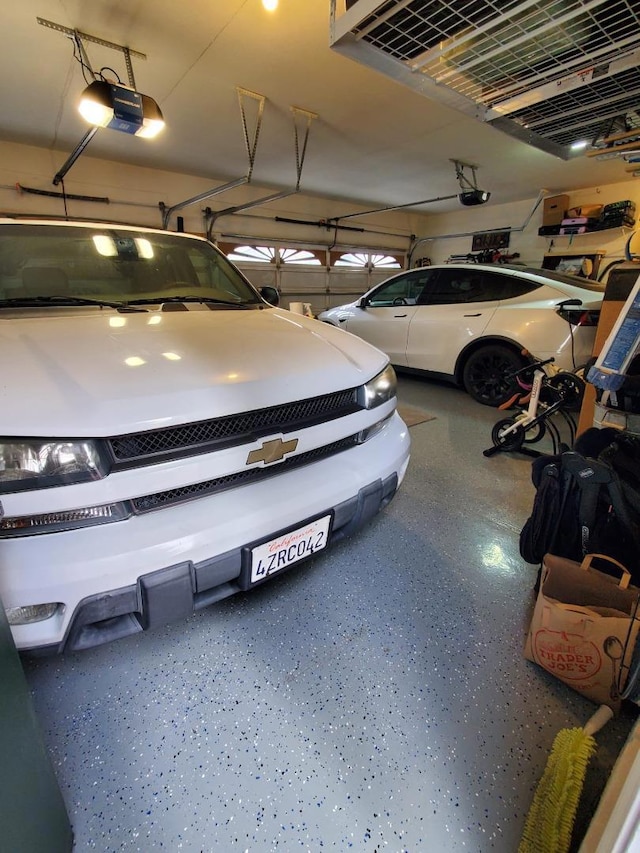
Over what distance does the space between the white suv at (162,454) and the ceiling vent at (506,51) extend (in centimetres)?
147

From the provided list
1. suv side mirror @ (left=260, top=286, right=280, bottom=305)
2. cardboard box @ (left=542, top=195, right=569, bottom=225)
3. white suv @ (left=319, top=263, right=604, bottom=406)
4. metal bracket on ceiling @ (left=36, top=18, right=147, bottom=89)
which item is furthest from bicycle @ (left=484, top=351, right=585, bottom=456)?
cardboard box @ (left=542, top=195, right=569, bottom=225)

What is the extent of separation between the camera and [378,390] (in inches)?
59.3

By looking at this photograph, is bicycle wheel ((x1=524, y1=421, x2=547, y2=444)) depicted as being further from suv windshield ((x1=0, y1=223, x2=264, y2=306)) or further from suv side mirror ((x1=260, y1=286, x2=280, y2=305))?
suv windshield ((x1=0, y1=223, x2=264, y2=306))

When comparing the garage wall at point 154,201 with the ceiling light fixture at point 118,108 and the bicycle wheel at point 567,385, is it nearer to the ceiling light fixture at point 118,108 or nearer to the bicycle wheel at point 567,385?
the ceiling light fixture at point 118,108

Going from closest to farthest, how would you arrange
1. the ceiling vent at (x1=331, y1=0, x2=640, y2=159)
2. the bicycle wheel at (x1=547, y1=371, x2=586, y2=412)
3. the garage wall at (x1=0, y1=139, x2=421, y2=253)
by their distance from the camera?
the ceiling vent at (x1=331, y1=0, x2=640, y2=159)
the bicycle wheel at (x1=547, y1=371, x2=586, y2=412)
the garage wall at (x1=0, y1=139, x2=421, y2=253)

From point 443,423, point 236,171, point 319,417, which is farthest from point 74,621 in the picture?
point 236,171

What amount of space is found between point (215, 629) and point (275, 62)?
3.94 meters

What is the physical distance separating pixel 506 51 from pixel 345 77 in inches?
69.9

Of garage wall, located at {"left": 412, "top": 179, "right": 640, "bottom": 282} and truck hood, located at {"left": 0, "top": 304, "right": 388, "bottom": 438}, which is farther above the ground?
garage wall, located at {"left": 412, "top": 179, "right": 640, "bottom": 282}

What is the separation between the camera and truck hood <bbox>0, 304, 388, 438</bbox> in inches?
34.6

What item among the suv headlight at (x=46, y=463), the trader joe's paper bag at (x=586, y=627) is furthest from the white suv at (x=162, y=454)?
the trader joe's paper bag at (x=586, y=627)

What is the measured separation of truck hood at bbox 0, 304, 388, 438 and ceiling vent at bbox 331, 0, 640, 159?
1465 mm

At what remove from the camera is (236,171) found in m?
6.23

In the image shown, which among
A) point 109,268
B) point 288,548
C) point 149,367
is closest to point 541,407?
point 288,548
